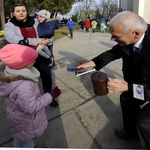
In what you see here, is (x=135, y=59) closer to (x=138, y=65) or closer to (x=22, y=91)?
(x=138, y=65)

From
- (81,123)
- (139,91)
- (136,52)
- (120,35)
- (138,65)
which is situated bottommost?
(81,123)

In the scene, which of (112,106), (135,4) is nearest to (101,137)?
(112,106)

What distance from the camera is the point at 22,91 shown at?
191 centimetres

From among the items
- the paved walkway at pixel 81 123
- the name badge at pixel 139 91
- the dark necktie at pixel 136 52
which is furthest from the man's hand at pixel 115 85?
the paved walkway at pixel 81 123

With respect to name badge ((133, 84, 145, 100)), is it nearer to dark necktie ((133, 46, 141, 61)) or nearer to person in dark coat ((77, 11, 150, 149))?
person in dark coat ((77, 11, 150, 149))

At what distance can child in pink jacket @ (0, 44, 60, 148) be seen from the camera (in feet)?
6.35

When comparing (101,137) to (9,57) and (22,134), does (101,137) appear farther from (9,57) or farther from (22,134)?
(9,57)

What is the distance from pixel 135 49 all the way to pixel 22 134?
152 cm

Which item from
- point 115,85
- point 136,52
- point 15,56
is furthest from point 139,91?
point 15,56

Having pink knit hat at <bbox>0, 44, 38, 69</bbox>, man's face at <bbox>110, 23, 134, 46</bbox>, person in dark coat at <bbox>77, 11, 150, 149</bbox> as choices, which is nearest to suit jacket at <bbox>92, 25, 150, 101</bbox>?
person in dark coat at <bbox>77, 11, 150, 149</bbox>

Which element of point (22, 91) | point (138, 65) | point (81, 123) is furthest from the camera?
point (81, 123)

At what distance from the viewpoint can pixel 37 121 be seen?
215cm

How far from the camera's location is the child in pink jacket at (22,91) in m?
1.93

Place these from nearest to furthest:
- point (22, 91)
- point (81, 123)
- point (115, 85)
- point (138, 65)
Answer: point (22, 91), point (115, 85), point (138, 65), point (81, 123)
